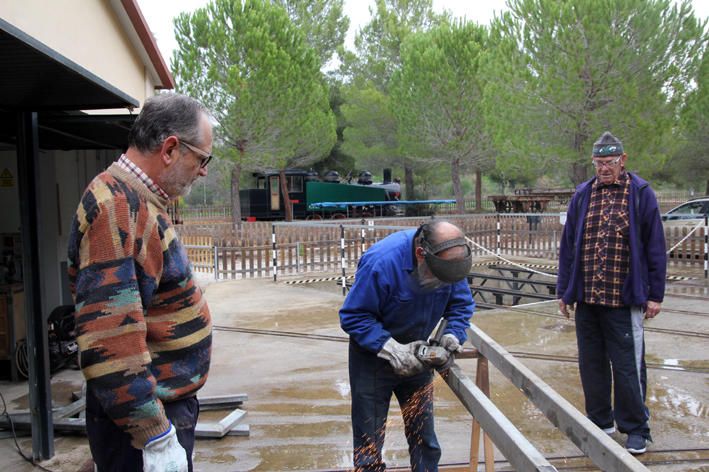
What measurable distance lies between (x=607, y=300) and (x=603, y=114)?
57.8 ft

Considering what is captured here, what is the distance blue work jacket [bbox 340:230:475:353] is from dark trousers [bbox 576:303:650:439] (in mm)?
1498

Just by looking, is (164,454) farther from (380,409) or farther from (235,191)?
(235,191)

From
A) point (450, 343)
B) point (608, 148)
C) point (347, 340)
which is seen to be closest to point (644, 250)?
point (608, 148)

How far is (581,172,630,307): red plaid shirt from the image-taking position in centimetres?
389

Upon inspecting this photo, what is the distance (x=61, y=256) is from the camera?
6.56m

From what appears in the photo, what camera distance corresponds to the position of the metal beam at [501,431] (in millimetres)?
1845

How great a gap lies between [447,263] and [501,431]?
0.76 meters

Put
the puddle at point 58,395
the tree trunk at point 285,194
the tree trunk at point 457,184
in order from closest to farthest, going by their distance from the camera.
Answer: the puddle at point 58,395 < the tree trunk at point 285,194 < the tree trunk at point 457,184

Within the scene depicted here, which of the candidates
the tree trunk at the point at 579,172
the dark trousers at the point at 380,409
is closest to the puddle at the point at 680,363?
the dark trousers at the point at 380,409

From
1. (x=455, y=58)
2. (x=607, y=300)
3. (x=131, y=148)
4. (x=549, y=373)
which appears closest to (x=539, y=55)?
(x=455, y=58)

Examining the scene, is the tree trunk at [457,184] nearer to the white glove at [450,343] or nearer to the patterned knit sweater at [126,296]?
the white glove at [450,343]

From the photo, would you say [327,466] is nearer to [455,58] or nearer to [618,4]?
[618,4]

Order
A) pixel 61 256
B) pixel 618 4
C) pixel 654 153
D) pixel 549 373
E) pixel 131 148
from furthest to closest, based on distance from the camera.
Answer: pixel 654 153
pixel 618 4
pixel 61 256
pixel 549 373
pixel 131 148

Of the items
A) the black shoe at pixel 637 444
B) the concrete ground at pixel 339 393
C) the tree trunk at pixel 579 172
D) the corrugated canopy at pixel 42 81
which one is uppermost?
the tree trunk at pixel 579 172
